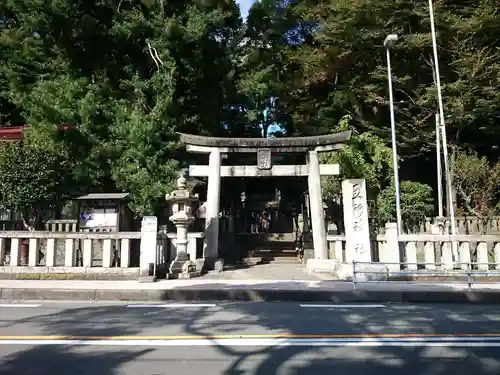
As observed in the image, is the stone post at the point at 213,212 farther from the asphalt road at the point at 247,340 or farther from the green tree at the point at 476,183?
the green tree at the point at 476,183

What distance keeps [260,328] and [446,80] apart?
2130 cm

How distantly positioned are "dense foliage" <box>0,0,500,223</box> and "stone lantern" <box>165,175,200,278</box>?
8.61ft

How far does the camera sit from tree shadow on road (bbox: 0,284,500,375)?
482 centimetres

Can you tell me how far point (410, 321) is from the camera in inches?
290

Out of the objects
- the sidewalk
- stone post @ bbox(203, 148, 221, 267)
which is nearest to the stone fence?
the sidewalk

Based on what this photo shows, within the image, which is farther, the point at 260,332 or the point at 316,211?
the point at 316,211

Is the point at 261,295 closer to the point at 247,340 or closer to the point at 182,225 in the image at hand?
the point at 247,340

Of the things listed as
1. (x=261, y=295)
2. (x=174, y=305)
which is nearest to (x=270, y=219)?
(x=261, y=295)

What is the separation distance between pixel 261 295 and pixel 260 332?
3.62 meters

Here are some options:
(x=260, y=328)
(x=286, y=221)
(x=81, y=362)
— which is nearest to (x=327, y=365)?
(x=260, y=328)

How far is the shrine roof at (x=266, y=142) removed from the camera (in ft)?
51.6

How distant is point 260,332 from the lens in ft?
21.0

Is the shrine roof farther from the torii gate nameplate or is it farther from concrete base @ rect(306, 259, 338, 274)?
concrete base @ rect(306, 259, 338, 274)

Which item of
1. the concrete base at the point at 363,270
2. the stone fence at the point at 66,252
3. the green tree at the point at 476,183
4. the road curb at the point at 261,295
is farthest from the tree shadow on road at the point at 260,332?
the green tree at the point at 476,183
